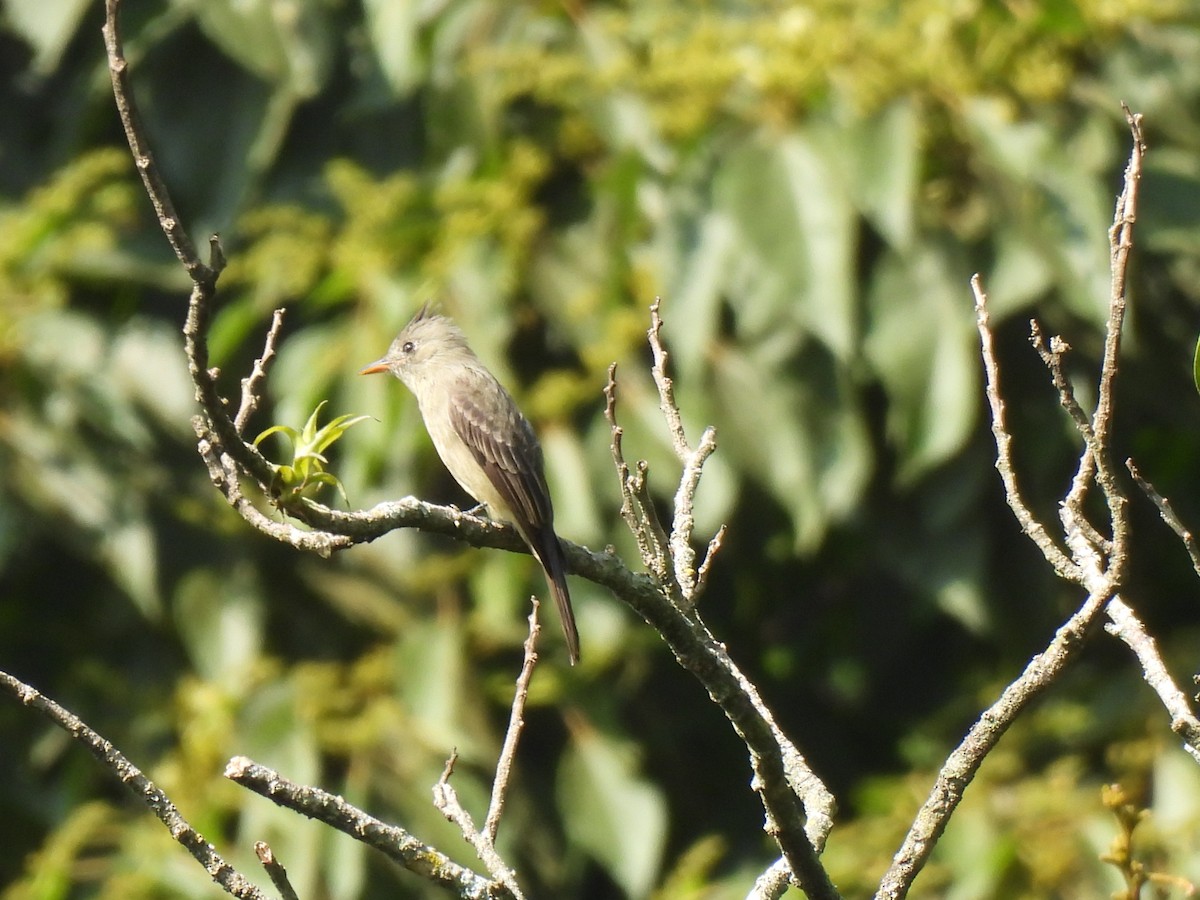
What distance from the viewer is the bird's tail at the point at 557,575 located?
3847 mm

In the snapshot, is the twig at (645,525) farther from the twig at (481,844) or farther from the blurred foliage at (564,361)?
the blurred foliage at (564,361)


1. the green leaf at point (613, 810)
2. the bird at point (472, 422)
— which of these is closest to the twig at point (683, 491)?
the bird at point (472, 422)

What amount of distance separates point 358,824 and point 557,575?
2.01 m

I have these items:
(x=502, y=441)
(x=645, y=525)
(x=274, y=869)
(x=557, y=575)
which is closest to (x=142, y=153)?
(x=274, y=869)

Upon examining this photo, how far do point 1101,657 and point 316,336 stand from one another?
3019 millimetres

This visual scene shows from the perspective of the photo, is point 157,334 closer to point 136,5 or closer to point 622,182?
point 136,5

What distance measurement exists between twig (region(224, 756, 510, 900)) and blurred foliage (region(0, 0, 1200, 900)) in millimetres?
2629

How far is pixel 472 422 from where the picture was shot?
16.0 feet

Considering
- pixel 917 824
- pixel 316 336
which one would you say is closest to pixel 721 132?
pixel 316 336

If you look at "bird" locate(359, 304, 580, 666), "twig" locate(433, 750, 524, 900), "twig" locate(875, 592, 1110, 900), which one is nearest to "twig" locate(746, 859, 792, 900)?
"twig" locate(875, 592, 1110, 900)

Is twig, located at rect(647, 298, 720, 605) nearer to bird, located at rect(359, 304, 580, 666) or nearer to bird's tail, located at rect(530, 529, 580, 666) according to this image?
bird's tail, located at rect(530, 529, 580, 666)

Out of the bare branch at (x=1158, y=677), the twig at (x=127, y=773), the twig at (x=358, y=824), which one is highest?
the twig at (x=127, y=773)

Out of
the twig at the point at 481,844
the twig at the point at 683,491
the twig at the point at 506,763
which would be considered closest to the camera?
the twig at the point at 481,844

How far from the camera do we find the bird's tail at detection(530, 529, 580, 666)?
3.85 metres
